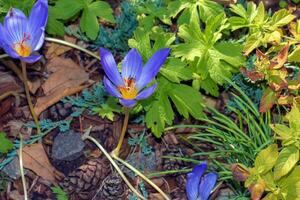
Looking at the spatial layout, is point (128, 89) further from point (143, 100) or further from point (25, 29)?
point (25, 29)

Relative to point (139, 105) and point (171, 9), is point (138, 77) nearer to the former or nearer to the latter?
point (139, 105)

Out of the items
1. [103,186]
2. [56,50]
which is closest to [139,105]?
[103,186]

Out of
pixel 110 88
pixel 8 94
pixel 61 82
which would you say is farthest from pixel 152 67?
pixel 8 94

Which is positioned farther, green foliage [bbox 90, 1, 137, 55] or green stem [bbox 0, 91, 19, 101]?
green foliage [bbox 90, 1, 137, 55]

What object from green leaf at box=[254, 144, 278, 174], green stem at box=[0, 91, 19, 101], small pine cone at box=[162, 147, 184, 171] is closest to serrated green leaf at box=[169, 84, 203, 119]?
small pine cone at box=[162, 147, 184, 171]

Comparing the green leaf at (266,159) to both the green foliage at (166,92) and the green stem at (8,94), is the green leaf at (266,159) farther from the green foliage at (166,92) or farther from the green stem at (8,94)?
the green stem at (8,94)

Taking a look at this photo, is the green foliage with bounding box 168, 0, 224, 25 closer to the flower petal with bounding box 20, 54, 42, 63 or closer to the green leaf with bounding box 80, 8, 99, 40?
the green leaf with bounding box 80, 8, 99, 40
